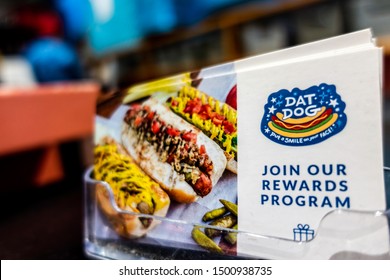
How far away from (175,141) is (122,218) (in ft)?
0.48

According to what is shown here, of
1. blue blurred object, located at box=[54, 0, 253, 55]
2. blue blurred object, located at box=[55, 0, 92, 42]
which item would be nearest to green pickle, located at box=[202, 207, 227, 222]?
blue blurred object, located at box=[54, 0, 253, 55]

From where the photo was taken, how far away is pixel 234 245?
42cm

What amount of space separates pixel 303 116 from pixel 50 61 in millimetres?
1646

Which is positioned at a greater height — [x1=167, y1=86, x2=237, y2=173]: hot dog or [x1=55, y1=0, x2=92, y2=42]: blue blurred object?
[x1=55, y1=0, x2=92, y2=42]: blue blurred object

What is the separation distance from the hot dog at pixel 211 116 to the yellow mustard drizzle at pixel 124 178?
108mm

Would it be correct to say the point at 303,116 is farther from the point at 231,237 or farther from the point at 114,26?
the point at 114,26

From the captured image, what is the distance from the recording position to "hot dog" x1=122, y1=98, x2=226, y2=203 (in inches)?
17.1

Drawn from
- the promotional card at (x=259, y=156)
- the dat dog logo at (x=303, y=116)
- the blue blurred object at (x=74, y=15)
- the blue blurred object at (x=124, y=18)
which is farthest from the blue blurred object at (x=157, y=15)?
the dat dog logo at (x=303, y=116)

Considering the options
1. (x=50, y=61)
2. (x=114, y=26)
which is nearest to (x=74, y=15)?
(x=114, y=26)

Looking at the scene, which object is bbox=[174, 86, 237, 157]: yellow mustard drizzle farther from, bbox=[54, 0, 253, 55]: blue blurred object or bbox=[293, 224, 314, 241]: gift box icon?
bbox=[54, 0, 253, 55]: blue blurred object

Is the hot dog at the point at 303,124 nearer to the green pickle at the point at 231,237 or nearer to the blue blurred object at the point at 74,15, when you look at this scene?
the green pickle at the point at 231,237

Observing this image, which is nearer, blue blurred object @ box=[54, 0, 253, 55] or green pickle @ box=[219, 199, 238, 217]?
green pickle @ box=[219, 199, 238, 217]

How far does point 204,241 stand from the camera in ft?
1.41
